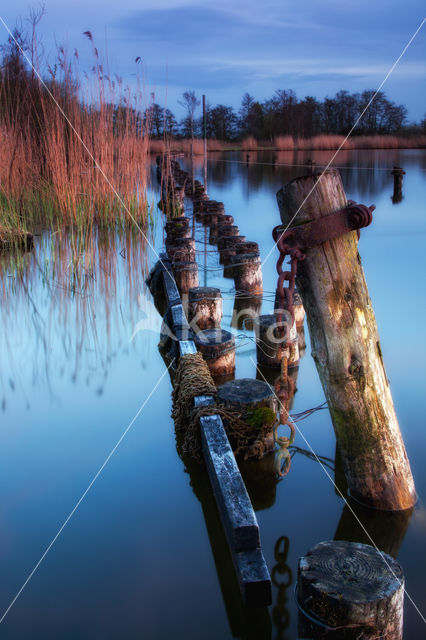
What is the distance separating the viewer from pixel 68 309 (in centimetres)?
482

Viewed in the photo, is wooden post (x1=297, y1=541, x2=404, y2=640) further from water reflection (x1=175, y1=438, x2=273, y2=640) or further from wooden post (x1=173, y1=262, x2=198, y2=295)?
wooden post (x1=173, y1=262, x2=198, y2=295)

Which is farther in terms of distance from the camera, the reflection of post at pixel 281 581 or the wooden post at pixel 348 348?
the wooden post at pixel 348 348

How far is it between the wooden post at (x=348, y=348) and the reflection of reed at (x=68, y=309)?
192cm

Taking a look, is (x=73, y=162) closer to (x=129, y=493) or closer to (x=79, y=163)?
(x=79, y=163)

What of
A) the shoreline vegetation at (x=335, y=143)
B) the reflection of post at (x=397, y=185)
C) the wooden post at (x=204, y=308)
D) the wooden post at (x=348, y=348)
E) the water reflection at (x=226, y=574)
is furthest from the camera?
the shoreline vegetation at (x=335, y=143)

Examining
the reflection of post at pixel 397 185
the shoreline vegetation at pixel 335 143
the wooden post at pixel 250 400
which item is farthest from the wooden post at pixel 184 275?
the shoreline vegetation at pixel 335 143

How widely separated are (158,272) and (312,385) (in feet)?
8.23

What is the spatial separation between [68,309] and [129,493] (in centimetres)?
262

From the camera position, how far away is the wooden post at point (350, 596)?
4.41 ft

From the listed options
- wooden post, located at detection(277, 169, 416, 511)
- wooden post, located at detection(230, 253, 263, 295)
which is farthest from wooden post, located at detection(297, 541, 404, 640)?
wooden post, located at detection(230, 253, 263, 295)

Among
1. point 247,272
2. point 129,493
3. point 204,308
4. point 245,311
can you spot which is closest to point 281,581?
point 129,493

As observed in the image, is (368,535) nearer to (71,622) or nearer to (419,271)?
(71,622)

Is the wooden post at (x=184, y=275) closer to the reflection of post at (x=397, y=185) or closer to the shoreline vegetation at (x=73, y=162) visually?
the shoreline vegetation at (x=73, y=162)

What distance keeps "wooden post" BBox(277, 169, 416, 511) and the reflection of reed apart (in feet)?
6.30
